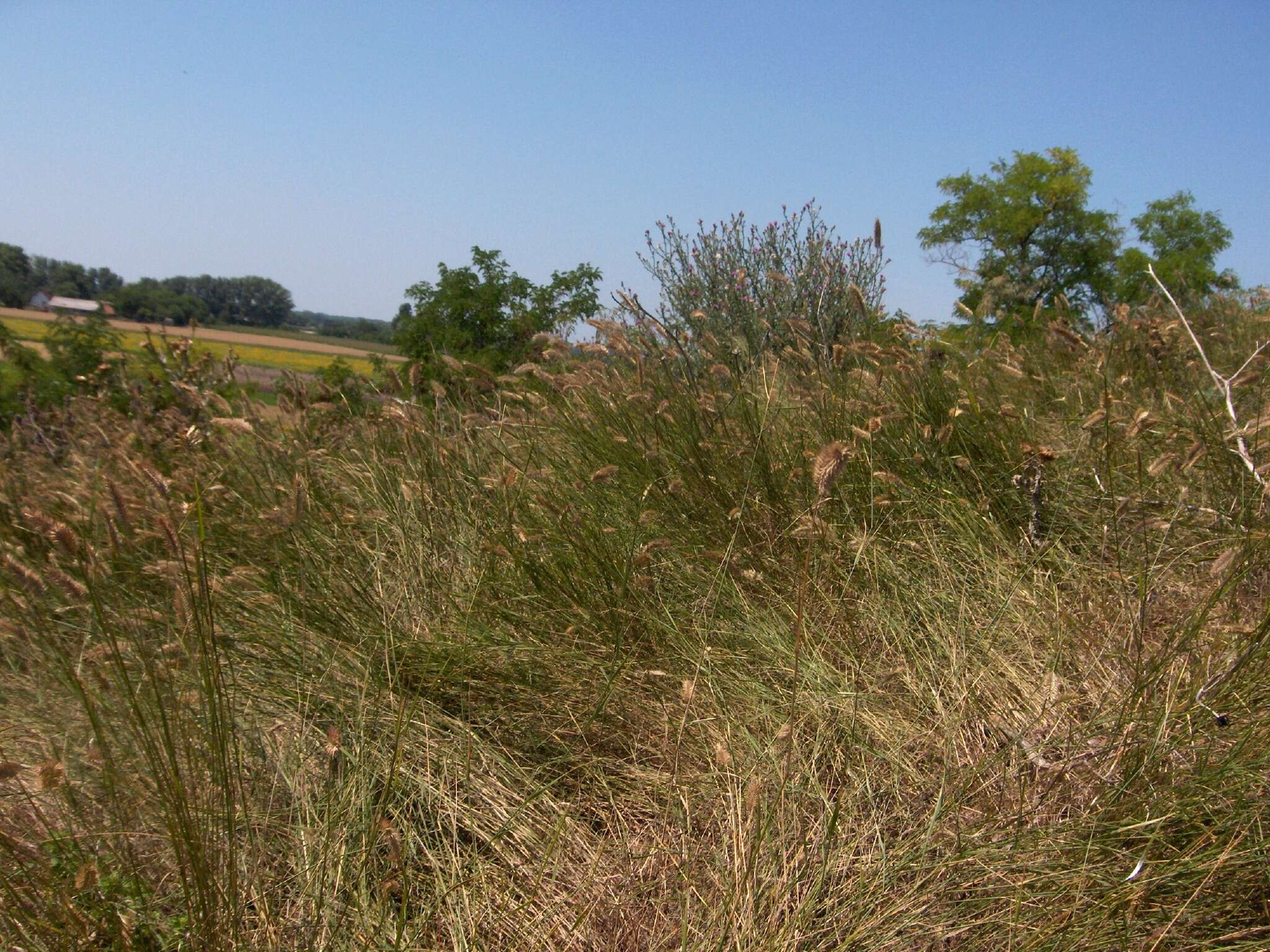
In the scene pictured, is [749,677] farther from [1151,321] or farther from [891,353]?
[1151,321]

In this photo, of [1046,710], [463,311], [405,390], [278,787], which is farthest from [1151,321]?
[463,311]

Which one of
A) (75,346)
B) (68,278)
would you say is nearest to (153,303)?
(75,346)

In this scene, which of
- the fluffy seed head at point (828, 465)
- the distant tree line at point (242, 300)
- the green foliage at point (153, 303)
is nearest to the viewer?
the fluffy seed head at point (828, 465)

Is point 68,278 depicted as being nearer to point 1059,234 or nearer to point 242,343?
point 242,343

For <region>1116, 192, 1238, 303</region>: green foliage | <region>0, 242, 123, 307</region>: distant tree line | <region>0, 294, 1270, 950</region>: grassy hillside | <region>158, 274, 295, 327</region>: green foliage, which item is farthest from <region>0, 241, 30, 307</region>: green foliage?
<region>1116, 192, 1238, 303</region>: green foliage

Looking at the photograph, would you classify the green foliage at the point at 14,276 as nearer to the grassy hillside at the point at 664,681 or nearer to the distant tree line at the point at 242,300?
the distant tree line at the point at 242,300

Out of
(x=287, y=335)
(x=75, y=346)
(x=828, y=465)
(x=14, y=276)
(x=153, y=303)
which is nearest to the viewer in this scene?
(x=828, y=465)

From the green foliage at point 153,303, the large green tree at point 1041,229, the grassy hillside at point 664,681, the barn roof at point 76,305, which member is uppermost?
the large green tree at point 1041,229

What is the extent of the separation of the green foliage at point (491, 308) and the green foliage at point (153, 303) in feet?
5.92

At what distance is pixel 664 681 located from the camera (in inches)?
87.9

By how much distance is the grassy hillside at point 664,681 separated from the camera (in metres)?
1.42

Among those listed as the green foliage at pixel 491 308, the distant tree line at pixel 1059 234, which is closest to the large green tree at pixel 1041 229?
the distant tree line at pixel 1059 234

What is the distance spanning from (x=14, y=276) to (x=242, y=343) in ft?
25.7

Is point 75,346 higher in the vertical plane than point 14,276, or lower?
lower
